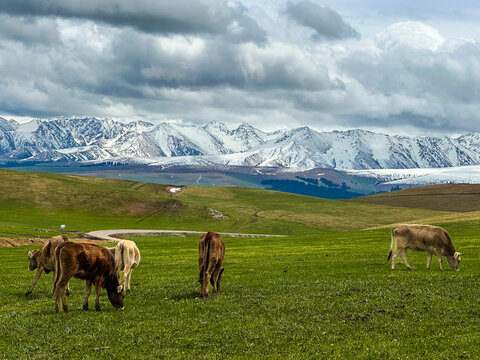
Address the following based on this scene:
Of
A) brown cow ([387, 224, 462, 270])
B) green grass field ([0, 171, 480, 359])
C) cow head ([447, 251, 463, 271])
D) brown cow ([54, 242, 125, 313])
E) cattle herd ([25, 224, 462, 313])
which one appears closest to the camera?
green grass field ([0, 171, 480, 359])

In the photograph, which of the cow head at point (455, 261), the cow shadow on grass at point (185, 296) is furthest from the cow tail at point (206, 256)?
the cow head at point (455, 261)

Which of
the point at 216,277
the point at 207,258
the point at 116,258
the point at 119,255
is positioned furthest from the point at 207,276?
the point at 116,258

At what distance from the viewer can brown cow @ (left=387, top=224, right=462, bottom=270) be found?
114ft

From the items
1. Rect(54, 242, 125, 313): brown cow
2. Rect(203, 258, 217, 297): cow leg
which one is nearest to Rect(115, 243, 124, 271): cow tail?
Rect(54, 242, 125, 313): brown cow

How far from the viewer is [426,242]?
35312 mm

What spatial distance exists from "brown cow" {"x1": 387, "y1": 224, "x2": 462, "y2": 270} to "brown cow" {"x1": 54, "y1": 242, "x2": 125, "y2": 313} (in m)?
21.0

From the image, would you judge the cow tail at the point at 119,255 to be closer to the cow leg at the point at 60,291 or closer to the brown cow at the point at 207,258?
the brown cow at the point at 207,258

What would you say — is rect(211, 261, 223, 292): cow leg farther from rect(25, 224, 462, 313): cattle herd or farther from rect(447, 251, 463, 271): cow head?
rect(447, 251, 463, 271): cow head

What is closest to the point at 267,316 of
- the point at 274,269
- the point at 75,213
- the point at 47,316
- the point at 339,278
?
the point at 47,316

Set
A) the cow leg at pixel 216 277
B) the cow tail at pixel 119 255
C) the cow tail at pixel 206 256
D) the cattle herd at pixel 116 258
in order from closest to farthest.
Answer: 1. the cattle herd at pixel 116 258
2. the cow tail at pixel 206 256
3. the cow leg at pixel 216 277
4. the cow tail at pixel 119 255

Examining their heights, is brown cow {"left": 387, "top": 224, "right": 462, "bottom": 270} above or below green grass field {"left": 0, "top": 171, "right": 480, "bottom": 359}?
above

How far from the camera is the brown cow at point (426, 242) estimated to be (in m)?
34.8

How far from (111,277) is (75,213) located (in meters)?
169

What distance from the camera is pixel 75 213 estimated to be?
184 meters
